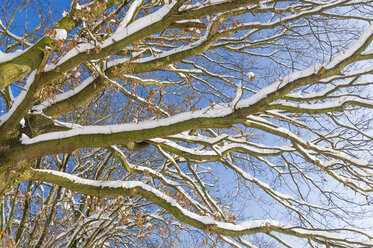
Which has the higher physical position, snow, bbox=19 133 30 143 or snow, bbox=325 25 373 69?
snow, bbox=325 25 373 69

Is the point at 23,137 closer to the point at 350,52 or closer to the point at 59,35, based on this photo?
the point at 59,35

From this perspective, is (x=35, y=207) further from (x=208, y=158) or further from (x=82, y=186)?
(x=208, y=158)

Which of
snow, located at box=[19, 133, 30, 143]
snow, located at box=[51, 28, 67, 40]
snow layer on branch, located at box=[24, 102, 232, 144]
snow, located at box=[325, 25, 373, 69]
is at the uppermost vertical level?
snow, located at box=[325, 25, 373, 69]

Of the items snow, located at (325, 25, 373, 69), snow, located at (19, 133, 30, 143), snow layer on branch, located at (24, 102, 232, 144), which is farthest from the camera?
snow, located at (19, 133, 30, 143)

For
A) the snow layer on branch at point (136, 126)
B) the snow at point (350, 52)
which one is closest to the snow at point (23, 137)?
the snow layer on branch at point (136, 126)

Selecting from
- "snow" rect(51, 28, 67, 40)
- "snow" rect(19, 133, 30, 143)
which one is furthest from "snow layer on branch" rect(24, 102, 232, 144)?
"snow" rect(51, 28, 67, 40)

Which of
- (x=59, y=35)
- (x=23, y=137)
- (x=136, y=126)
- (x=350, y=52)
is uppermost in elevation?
(x=350, y=52)

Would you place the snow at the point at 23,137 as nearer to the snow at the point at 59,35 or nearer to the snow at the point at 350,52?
the snow at the point at 59,35

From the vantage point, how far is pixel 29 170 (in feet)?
11.2

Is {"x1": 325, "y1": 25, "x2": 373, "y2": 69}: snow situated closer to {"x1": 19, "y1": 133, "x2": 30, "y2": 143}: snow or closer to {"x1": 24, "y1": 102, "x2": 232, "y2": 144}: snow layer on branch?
{"x1": 24, "y1": 102, "x2": 232, "y2": 144}: snow layer on branch

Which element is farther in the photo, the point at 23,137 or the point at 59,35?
the point at 23,137

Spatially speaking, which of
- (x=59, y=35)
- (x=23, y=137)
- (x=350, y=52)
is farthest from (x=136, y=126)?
(x=350, y=52)

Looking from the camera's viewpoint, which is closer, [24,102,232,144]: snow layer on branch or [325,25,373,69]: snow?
[325,25,373,69]: snow

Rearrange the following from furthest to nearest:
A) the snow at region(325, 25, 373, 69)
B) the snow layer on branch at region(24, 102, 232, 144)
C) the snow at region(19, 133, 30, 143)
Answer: the snow at region(19, 133, 30, 143)
the snow layer on branch at region(24, 102, 232, 144)
the snow at region(325, 25, 373, 69)
